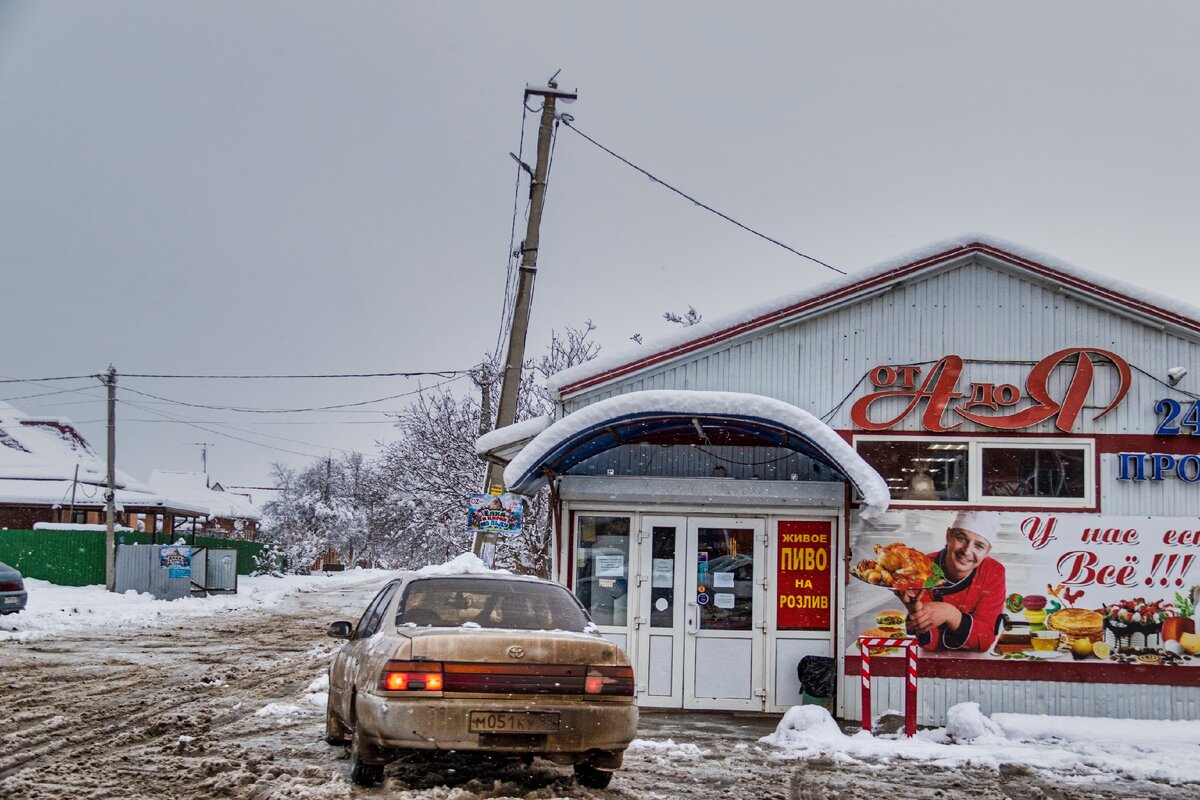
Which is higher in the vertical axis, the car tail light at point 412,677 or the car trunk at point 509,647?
the car trunk at point 509,647

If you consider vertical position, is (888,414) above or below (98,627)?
above

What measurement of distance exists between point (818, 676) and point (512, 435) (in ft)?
14.1

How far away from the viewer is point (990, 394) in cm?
1234

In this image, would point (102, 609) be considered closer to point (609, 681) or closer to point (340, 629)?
point (340, 629)

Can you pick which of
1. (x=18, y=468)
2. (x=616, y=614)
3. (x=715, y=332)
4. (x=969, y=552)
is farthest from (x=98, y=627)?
(x=18, y=468)

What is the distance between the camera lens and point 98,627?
77.8 ft

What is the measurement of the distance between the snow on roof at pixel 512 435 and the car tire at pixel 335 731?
4573mm

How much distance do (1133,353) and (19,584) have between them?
20.3 metres

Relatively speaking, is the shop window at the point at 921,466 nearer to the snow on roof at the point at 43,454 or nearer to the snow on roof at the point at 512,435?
→ the snow on roof at the point at 512,435

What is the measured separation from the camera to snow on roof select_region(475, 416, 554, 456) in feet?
43.8

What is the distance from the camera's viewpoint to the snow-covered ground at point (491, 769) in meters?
7.92

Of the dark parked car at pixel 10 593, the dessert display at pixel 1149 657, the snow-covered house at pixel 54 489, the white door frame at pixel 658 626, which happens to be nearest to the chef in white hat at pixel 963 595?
the dessert display at pixel 1149 657

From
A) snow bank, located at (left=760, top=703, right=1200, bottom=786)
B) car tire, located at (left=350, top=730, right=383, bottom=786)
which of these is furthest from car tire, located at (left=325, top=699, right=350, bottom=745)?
snow bank, located at (left=760, top=703, right=1200, bottom=786)

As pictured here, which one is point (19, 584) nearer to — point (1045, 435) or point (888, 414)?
point (888, 414)
